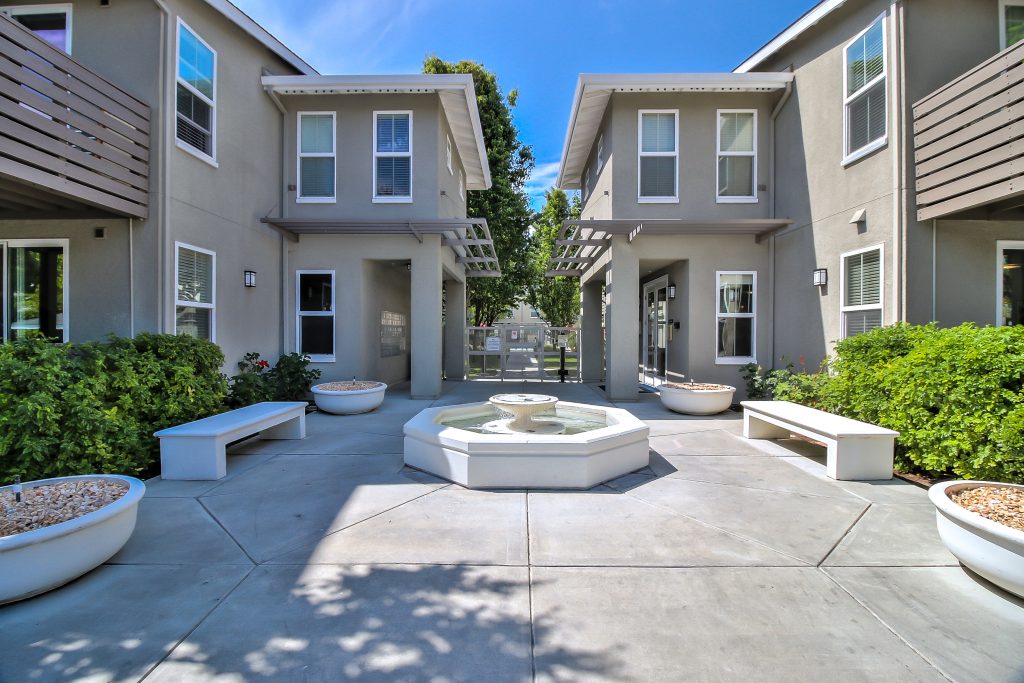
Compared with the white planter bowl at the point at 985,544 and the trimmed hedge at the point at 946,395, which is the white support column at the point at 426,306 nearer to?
the trimmed hedge at the point at 946,395

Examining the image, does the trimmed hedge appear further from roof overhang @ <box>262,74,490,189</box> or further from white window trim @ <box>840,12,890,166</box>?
roof overhang @ <box>262,74,490,189</box>

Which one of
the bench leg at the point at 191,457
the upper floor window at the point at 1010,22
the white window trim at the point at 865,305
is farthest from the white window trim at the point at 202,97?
the upper floor window at the point at 1010,22

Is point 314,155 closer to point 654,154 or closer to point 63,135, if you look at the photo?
point 63,135

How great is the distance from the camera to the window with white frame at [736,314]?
959 cm

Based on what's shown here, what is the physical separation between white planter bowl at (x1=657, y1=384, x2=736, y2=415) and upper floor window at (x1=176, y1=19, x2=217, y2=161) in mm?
8553

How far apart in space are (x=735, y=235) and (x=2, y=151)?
10.6m

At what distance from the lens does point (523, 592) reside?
111 inches

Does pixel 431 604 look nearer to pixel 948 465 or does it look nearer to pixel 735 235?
pixel 948 465

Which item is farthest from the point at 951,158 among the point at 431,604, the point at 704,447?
the point at 431,604

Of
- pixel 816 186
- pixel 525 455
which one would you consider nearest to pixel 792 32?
pixel 816 186

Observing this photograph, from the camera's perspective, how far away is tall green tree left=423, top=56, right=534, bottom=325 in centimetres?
1784

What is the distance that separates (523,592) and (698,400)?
6.26m

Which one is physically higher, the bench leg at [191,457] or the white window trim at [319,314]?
the white window trim at [319,314]

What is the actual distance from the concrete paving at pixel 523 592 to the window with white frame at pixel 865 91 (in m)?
5.29
